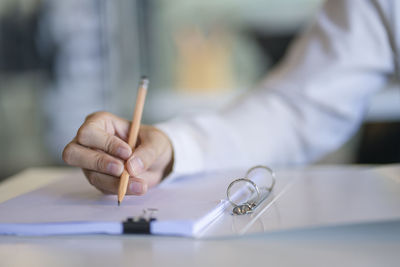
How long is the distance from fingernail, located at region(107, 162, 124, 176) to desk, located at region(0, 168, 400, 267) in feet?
0.30

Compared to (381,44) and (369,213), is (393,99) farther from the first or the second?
(369,213)

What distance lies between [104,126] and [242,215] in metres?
0.21

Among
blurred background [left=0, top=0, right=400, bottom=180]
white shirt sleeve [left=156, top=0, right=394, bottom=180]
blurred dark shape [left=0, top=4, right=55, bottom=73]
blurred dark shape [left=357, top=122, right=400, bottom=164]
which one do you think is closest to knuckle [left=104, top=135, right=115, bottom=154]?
white shirt sleeve [left=156, top=0, right=394, bottom=180]

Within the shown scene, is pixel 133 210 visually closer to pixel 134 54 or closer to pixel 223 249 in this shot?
pixel 223 249

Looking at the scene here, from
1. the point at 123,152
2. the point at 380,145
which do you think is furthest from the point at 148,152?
the point at 380,145

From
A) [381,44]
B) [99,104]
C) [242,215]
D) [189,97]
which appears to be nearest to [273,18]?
[189,97]

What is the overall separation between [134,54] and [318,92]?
157 centimetres

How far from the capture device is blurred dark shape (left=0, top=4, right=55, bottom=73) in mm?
2398

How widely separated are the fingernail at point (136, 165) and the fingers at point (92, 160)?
0.03 ft

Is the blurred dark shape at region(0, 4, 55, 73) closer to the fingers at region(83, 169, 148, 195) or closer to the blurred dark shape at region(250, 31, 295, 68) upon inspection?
the blurred dark shape at region(250, 31, 295, 68)

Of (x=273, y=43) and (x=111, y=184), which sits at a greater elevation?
(x=273, y=43)

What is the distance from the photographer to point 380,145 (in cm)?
133

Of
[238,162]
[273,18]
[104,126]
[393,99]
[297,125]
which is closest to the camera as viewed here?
[104,126]

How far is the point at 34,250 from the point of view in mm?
413
